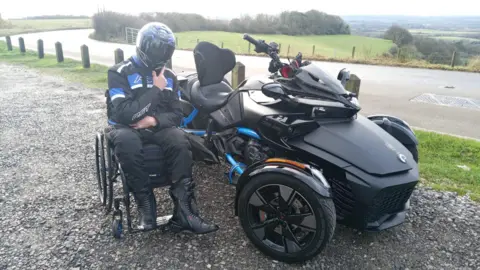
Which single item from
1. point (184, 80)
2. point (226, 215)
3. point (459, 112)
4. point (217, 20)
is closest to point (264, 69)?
point (459, 112)

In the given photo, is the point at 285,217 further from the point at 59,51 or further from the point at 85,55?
the point at 59,51

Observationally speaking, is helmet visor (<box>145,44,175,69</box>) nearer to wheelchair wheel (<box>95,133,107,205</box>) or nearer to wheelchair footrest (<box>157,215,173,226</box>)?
wheelchair wheel (<box>95,133,107,205</box>)

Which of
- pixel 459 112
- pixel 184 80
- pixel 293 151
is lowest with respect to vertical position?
pixel 459 112

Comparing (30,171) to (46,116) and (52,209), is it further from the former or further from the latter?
(46,116)

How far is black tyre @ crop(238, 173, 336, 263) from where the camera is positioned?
2.73 meters

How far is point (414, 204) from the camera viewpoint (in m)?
Result: 3.95

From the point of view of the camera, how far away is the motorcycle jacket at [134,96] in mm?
3242

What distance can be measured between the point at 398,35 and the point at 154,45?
40.7 meters

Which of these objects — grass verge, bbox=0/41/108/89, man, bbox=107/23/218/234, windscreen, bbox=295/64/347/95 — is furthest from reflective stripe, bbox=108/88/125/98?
grass verge, bbox=0/41/108/89

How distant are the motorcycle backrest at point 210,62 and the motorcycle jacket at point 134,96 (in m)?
0.62

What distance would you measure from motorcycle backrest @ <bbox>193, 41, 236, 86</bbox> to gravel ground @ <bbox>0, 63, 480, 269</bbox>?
1.18m

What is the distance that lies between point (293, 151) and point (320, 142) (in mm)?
249

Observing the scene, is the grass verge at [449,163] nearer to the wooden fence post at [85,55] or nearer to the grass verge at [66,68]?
the grass verge at [66,68]

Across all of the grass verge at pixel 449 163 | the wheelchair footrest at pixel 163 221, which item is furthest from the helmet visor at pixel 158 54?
the grass verge at pixel 449 163
